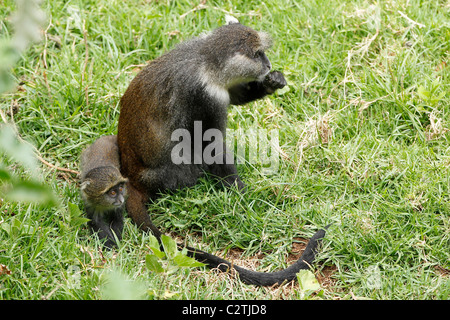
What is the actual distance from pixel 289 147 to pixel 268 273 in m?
1.65

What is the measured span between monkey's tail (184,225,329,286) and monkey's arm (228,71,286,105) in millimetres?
1450

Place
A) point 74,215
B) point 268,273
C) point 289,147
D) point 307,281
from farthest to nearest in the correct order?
point 289,147
point 74,215
point 268,273
point 307,281

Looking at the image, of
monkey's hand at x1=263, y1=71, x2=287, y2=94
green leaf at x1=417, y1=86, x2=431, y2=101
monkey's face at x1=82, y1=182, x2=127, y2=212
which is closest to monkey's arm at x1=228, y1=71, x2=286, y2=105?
monkey's hand at x1=263, y1=71, x2=287, y2=94

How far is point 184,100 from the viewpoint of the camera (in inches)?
185

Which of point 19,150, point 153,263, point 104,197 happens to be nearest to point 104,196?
point 104,197

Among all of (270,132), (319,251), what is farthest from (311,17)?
(319,251)

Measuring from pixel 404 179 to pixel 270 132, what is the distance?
57.8 inches

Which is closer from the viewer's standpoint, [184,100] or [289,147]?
[184,100]

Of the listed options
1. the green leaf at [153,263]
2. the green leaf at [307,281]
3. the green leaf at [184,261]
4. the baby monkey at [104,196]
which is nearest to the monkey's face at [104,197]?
the baby monkey at [104,196]

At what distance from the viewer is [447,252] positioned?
4.13 metres

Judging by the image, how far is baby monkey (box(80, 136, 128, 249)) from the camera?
4.52 metres

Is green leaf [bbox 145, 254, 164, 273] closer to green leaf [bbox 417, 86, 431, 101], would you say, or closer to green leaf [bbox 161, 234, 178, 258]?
green leaf [bbox 161, 234, 178, 258]

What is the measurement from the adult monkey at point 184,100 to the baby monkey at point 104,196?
18 cm

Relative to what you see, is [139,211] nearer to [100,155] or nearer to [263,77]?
[100,155]
